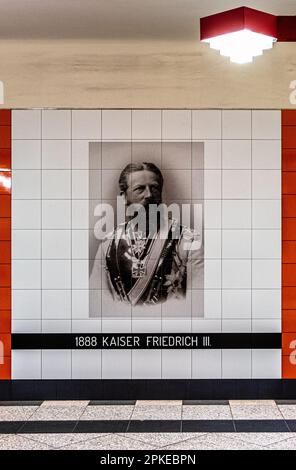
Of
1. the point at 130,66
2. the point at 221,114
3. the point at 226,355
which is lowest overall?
the point at 226,355

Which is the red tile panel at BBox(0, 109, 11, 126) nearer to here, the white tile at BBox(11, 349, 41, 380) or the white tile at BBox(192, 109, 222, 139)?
the white tile at BBox(192, 109, 222, 139)

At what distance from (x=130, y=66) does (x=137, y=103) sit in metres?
0.32

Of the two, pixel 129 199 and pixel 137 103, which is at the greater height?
pixel 137 103

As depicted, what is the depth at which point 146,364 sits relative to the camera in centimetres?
494

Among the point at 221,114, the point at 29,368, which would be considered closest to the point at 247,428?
the point at 29,368

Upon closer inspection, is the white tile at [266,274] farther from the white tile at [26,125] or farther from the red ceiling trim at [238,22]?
the white tile at [26,125]

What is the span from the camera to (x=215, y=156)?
4.94 m

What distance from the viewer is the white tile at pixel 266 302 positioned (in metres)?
4.93

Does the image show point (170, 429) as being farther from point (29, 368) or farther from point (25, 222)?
point (25, 222)

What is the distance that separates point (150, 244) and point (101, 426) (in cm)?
155

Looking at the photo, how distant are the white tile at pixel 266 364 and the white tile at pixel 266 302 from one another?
1.01 feet

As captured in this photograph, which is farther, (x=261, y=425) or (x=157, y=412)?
(x=157, y=412)

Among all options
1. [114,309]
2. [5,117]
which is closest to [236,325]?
[114,309]

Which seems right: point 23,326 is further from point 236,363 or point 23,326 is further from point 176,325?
point 236,363
